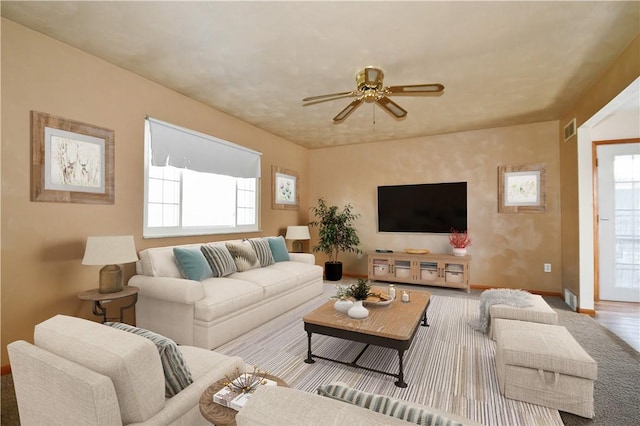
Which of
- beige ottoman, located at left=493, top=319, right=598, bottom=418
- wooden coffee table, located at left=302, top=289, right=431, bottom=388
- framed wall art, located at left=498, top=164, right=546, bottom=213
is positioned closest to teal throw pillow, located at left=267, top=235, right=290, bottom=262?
wooden coffee table, located at left=302, top=289, right=431, bottom=388

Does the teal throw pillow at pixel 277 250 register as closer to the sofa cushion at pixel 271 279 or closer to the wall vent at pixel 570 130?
the sofa cushion at pixel 271 279

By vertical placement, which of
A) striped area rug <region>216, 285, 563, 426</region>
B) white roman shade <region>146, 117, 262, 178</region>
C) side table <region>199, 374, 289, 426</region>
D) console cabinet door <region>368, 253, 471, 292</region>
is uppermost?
white roman shade <region>146, 117, 262, 178</region>

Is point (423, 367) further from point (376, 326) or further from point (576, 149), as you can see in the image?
point (576, 149)

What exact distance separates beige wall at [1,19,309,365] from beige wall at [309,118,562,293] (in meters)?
3.80

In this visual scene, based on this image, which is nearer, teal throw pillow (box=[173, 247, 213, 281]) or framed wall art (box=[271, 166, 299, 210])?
teal throw pillow (box=[173, 247, 213, 281])

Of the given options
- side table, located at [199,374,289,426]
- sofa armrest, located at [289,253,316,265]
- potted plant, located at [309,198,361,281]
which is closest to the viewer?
side table, located at [199,374,289,426]

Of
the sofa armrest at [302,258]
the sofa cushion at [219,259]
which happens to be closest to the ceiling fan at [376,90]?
the sofa cushion at [219,259]

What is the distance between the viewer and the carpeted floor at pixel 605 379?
183 cm

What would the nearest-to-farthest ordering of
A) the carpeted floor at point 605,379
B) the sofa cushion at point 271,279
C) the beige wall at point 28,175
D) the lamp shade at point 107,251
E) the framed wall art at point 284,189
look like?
the carpeted floor at point 605,379
the beige wall at point 28,175
the lamp shade at point 107,251
the sofa cushion at point 271,279
the framed wall art at point 284,189

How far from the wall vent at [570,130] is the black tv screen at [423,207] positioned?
151 centimetres

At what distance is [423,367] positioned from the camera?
95.7 inches

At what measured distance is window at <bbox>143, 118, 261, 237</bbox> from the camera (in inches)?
139

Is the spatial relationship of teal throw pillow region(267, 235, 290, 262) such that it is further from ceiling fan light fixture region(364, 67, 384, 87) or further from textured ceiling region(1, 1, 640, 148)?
ceiling fan light fixture region(364, 67, 384, 87)

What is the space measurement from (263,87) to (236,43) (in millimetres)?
882
